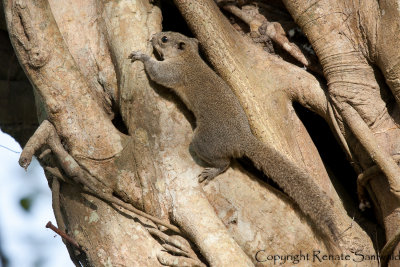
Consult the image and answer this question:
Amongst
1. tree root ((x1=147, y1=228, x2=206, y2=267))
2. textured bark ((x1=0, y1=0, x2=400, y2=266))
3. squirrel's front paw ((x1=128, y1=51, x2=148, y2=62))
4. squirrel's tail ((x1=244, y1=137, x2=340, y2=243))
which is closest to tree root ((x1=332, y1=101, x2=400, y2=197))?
textured bark ((x1=0, y1=0, x2=400, y2=266))

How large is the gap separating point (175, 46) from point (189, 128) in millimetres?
1253

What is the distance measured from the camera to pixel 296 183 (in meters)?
3.98

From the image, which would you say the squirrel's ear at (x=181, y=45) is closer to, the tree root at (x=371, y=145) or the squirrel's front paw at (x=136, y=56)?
the squirrel's front paw at (x=136, y=56)

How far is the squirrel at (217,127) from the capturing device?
3.92 metres

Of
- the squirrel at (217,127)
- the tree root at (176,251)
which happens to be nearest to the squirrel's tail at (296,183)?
the squirrel at (217,127)

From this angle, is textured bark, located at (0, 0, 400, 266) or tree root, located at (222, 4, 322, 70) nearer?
textured bark, located at (0, 0, 400, 266)

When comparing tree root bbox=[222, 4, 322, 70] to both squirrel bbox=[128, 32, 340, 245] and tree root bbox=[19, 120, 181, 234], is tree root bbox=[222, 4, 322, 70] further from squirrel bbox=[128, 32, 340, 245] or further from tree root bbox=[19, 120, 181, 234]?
tree root bbox=[19, 120, 181, 234]

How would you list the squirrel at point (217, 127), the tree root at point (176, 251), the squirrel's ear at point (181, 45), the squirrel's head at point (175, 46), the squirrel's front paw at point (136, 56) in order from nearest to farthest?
the tree root at point (176, 251), the squirrel at point (217, 127), the squirrel's front paw at point (136, 56), the squirrel's head at point (175, 46), the squirrel's ear at point (181, 45)

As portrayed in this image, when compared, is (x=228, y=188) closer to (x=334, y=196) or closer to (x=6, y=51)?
(x=334, y=196)

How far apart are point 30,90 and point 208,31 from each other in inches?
120

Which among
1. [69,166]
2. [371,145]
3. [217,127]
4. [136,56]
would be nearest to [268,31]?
[217,127]

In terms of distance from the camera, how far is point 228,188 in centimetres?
394

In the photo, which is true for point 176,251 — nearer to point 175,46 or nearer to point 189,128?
point 189,128

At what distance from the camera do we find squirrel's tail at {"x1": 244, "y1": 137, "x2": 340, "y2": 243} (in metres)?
3.77
